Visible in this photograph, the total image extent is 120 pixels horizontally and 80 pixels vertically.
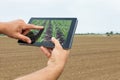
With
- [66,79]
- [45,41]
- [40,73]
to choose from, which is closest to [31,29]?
[45,41]

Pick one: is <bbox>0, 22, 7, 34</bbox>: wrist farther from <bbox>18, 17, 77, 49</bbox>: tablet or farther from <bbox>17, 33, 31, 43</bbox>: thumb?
<bbox>18, 17, 77, 49</bbox>: tablet

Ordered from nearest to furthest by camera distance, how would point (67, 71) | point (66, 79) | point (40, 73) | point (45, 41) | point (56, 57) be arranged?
point (40, 73)
point (56, 57)
point (45, 41)
point (66, 79)
point (67, 71)

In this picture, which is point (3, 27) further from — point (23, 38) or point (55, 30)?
point (55, 30)

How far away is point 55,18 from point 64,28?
0.11 m

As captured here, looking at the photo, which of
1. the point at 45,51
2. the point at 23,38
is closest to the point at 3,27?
the point at 23,38

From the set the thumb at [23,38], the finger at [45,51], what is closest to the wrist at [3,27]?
the thumb at [23,38]

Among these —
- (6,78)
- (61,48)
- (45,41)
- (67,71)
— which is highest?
(61,48)

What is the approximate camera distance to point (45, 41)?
2018 millimetres

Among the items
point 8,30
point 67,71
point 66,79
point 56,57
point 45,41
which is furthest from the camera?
point 67,71

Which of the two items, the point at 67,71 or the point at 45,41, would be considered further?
the point at 67,71

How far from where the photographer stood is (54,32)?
6.40ft

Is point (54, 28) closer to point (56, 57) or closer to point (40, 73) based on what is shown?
point (56, 57)

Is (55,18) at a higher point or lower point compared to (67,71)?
higher

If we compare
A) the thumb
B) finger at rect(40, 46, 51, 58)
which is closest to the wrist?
the thumb
